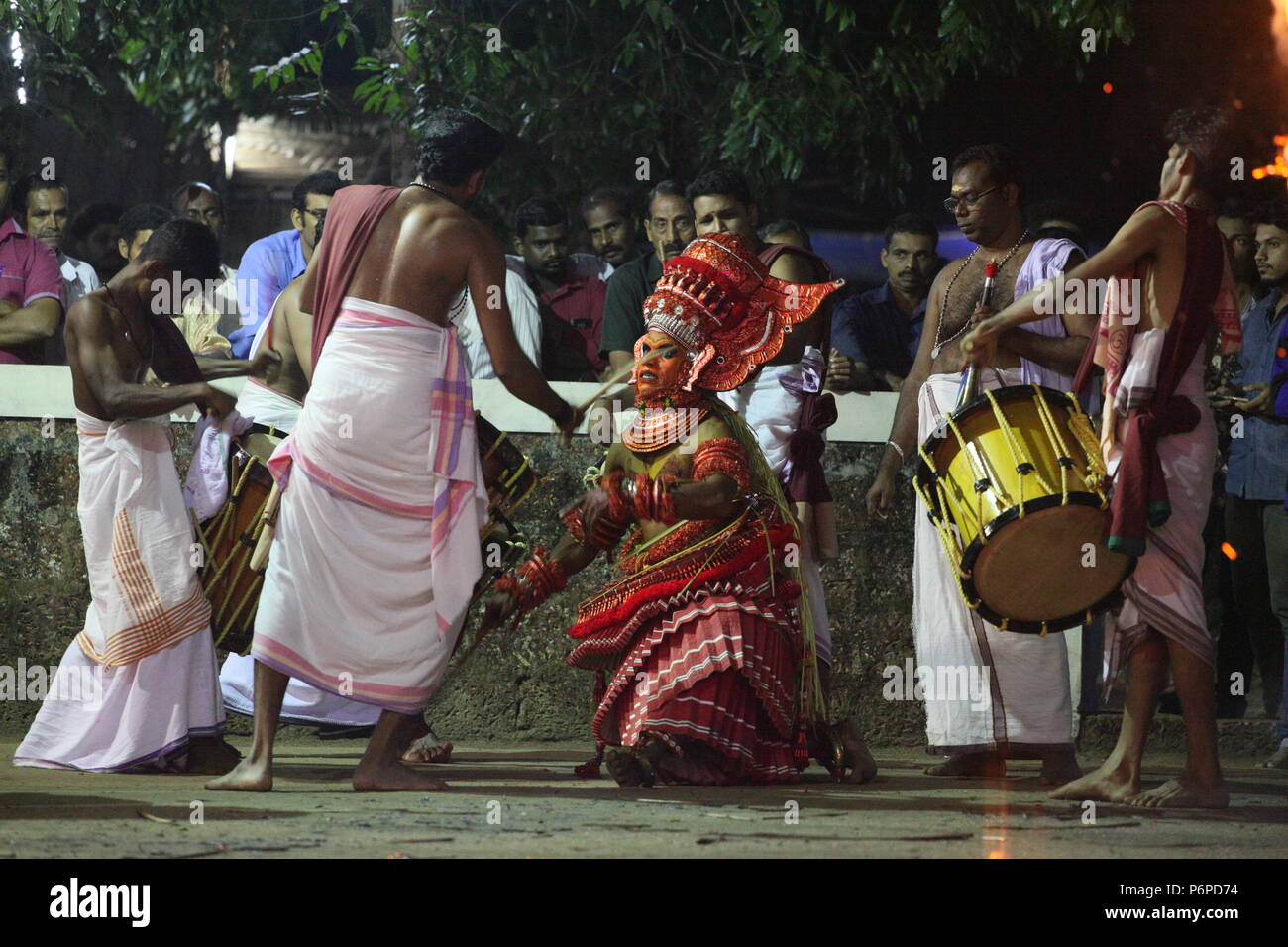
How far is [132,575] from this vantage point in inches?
257

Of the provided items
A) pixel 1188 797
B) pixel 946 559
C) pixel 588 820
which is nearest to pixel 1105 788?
pixel 1188 797

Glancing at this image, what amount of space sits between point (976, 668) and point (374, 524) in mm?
2419

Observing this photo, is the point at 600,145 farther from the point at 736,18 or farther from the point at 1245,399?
the point at 1245,399

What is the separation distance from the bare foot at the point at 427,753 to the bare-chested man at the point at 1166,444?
2465 millimetres

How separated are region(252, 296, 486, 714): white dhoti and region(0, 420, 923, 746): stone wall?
1.93 metres

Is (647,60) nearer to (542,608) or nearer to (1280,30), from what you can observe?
(542,608)

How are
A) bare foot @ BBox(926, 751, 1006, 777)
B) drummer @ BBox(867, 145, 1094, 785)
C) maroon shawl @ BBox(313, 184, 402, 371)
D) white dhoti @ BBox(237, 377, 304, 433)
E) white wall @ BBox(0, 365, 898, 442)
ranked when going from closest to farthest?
maroon shawl @ BBox(313, 184, 402, 371), drummer @ BBox(867, 145, 1094, 785), bare foot @ BBox(926, 751, 1006, 777), white dhoti @ BBox(237, 377, 304, 433), white wall @ BBox(0, 365, 898, 442)

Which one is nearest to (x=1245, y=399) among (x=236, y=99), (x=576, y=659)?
(x=576, y=659)

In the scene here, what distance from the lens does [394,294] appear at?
584 centimetres

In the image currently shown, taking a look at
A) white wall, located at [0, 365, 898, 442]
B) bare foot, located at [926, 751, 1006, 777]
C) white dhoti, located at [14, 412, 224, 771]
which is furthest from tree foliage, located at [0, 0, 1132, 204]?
bare foot, located at [926, 751, 1006, 777]

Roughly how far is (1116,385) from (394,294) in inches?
97.3

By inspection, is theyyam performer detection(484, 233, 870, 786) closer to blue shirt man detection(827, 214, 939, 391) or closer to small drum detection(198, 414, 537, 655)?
small drum detection(198, 414, 537, 655)

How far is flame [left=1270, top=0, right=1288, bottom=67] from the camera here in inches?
525
